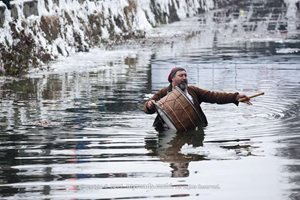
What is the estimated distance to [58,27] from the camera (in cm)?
2836

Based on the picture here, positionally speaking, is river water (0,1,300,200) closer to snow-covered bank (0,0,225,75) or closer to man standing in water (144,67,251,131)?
man standing in water (144,67,251,131)

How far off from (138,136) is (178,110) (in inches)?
28.0

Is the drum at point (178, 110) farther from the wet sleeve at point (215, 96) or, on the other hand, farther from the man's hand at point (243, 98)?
the man's hand at point (243, 98)

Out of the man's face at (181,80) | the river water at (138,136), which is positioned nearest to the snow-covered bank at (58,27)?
the river water at (138,136)

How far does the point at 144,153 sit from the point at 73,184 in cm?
221

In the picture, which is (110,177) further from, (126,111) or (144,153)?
(126,111)

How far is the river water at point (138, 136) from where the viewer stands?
8.30 meters

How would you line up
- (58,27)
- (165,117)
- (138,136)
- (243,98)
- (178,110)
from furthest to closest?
(58,27), (165,117), (243,98), (178,110), (138,136)

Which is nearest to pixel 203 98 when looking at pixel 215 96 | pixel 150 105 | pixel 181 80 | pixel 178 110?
pixel 215 96

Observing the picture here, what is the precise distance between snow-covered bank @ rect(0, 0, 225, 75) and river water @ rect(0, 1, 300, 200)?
0.71 m

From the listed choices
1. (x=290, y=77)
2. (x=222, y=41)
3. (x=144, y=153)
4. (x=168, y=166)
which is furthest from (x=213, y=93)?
(x=222, y=41)

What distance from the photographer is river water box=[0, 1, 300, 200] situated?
327 inches

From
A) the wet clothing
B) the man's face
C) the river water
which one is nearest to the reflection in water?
the river water

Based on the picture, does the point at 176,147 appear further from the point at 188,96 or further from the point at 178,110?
the point at 188,96
